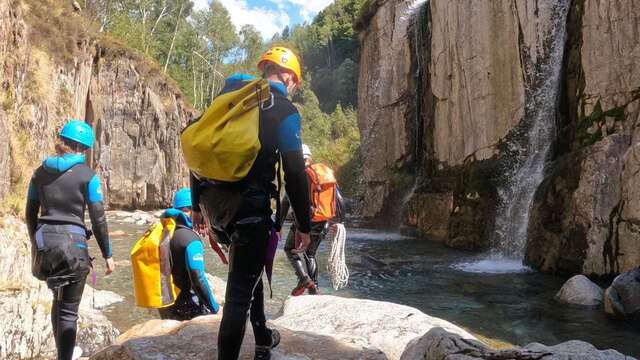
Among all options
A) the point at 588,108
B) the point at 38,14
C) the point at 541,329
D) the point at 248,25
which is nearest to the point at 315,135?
the point at 248,25

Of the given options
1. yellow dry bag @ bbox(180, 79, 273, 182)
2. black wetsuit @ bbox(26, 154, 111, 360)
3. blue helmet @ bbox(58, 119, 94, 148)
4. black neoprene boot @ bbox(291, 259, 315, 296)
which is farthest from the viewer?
black neoprene boot @ bbox(291, 259, 315, 296)

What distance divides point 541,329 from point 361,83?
22297 mm

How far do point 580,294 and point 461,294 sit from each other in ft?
5.71

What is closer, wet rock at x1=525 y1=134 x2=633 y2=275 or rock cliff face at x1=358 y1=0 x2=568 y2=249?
wet rock at x1=525 y1=134 x2=633 y2=275

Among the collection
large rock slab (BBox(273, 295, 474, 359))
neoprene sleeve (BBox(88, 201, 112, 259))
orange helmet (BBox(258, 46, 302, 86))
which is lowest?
large rock slab (BBox(273, 295, 474, 359))

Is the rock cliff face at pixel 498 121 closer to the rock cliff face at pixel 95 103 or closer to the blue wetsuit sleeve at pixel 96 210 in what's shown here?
the blue wetsuit sleeve at pixel 96 210

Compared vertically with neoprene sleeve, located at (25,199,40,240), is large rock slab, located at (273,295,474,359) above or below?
below

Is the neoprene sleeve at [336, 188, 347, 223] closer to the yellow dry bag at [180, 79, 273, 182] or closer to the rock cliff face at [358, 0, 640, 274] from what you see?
the yellow dry bag at [180, 79, 273, 182]

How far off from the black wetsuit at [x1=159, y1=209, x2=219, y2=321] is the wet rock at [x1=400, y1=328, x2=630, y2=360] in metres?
1.80

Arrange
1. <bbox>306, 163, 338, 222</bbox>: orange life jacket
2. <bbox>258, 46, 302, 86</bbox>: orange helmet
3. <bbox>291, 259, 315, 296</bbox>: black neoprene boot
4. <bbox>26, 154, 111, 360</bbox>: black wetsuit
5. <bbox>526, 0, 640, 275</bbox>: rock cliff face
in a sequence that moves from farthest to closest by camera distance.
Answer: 1. <bbox>526, 0, 640, 275</bbox>: rock cliff face
2. <bbox>291, 259, 315, 296</bbox>: black neoprene boot
3. <bbox>306, 163, 338, 222</bbox>: orange life jacket
4. <bbox>26, 154, 111, 360</bbox>: black wetsuit
5. <bbox>258, 46, 302, 86</bbox>: orange helmet

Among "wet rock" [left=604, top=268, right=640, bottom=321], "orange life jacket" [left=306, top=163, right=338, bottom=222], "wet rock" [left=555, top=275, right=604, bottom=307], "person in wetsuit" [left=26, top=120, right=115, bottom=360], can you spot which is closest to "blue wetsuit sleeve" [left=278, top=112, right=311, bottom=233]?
"person in wetsuit" [left=26, top=120, right=115, bottom=360]

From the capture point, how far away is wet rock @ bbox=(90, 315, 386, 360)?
9.66ft

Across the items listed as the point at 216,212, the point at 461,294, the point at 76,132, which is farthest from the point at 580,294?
the point at 76,132

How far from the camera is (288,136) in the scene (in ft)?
8.28
